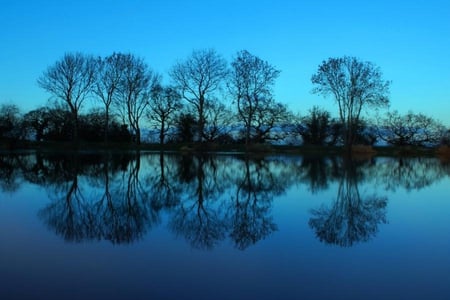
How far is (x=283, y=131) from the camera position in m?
55.7

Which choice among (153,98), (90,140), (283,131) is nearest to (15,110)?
(90,140)

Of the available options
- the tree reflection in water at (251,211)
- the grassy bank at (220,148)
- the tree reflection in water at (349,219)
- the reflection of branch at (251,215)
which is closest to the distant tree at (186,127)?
the grassy bank at (220,148)

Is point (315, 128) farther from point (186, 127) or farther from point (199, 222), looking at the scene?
point (199, 222)

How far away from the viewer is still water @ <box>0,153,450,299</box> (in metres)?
4.47

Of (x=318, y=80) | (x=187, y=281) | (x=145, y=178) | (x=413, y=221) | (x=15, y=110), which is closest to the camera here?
(x=187, y=281)

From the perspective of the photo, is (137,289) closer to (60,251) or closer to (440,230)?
(60,251)

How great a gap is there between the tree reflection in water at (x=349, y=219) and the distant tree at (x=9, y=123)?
4225 centimetres

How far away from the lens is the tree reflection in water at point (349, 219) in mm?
7016

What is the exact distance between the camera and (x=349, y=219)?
28.1 ft

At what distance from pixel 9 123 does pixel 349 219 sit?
157 feet

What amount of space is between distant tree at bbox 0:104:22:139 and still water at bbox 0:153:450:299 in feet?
130

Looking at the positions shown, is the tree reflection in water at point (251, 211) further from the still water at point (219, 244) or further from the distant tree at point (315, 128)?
the distant tree at point (315, 128)

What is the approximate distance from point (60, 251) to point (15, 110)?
2154 inches

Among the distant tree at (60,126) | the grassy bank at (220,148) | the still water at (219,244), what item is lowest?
the still water at (219,244)
